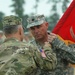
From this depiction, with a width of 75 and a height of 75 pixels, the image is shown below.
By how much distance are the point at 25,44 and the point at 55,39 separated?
39.6 inches

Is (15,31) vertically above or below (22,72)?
above

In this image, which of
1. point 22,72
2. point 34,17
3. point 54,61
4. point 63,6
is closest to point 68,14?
point 34,17

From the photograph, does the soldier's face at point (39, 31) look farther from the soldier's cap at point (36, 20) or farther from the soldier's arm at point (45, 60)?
the soldier's arm at point (45, 60)

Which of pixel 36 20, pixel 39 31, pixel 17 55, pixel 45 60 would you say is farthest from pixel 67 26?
pixel 17 55

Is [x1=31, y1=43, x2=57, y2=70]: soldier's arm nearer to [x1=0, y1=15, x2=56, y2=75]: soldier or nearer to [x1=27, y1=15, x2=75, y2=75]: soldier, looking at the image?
[x1=0, y1=15, x2=56, y2=75]: soldier

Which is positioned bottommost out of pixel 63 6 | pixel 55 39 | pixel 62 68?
pixel 63 6

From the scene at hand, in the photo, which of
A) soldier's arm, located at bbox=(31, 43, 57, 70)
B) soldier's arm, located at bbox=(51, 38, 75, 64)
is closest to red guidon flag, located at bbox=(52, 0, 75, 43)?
soldier's arm, located at bbox=(51, 38, 75, 64)

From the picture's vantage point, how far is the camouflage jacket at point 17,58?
4160 mm

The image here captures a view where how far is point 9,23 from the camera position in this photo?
14.6 ft

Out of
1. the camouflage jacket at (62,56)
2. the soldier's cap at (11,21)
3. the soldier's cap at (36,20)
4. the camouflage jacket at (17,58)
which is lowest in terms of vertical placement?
the camouflage jacket at (62,56)

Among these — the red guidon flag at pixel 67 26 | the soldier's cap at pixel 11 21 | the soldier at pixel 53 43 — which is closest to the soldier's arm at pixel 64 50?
the soldier at pixel 53 43

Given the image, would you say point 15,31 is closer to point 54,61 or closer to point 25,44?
point 25,44

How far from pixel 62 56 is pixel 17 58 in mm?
1225

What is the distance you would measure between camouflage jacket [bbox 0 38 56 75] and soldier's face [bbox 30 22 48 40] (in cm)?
98
